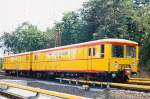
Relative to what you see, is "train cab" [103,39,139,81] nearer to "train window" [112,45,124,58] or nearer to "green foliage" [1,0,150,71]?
"train window" [112,45,124,58]

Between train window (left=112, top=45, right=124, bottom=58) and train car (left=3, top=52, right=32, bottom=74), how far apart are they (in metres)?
17.3

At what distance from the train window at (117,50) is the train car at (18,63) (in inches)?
682

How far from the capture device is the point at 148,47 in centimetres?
3797

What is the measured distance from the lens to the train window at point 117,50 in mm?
22303

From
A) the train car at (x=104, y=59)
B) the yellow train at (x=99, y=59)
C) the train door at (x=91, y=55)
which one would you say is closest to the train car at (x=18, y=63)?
the yellow train at (x=99, y=59)

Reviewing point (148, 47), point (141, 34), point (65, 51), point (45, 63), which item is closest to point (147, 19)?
point (141, 34)

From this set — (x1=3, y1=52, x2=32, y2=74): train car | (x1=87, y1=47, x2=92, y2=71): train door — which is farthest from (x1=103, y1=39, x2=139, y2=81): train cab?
(x1=3, y1=52, x2=32, y2=74): train car

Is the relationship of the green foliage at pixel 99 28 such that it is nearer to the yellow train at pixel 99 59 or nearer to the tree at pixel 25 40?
the tree at pixel 25 40

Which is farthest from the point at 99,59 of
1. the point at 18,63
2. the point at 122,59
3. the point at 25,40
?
the point at 25,40

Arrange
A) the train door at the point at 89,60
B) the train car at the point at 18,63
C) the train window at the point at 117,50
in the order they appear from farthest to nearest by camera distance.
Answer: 1. the train car at the point at 18,63
2. the train door at the point at 89,60
3. the train window at the point at 117,50

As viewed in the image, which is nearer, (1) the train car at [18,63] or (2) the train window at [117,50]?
(2) the train window at [117,50]

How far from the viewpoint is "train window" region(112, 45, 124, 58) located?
22303 millimetres

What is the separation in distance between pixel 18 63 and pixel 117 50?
2256 cm

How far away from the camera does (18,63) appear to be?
4331 centimetres
